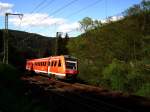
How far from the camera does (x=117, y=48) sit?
123 feet

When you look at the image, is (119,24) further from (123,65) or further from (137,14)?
(123,65)

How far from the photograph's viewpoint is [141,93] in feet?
83.1

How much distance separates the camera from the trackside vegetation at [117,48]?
30.4m

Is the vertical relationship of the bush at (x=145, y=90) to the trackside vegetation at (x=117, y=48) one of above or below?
below

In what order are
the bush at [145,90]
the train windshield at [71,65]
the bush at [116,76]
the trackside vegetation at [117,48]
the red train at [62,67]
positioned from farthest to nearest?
the train windshield at [71,65] < the red train at [62,67] < the trackside vegetation at [117,48] < the bush at [116,76] < the bush at [145,90]

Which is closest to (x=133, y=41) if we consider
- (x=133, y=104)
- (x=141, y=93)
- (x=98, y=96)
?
(x=141, y=93)

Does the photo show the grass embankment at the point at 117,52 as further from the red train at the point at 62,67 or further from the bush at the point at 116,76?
the red train at the point at 62,67

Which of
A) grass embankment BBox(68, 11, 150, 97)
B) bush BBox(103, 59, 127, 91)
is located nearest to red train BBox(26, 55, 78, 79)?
grass embankment BBox(68, 11, 150, 97)

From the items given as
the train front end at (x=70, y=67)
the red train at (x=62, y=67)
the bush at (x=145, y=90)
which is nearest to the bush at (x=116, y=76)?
the bush at (x=145, y=90)

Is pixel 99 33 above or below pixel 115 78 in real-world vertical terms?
above

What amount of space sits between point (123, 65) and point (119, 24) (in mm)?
8350

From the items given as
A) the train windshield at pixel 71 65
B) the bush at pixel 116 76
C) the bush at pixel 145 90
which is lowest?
the bush at pixel 145 90

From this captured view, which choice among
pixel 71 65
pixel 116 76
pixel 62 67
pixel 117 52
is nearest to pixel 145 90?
pixel 116 76

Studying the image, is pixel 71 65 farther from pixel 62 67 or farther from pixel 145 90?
pixel 145 90
